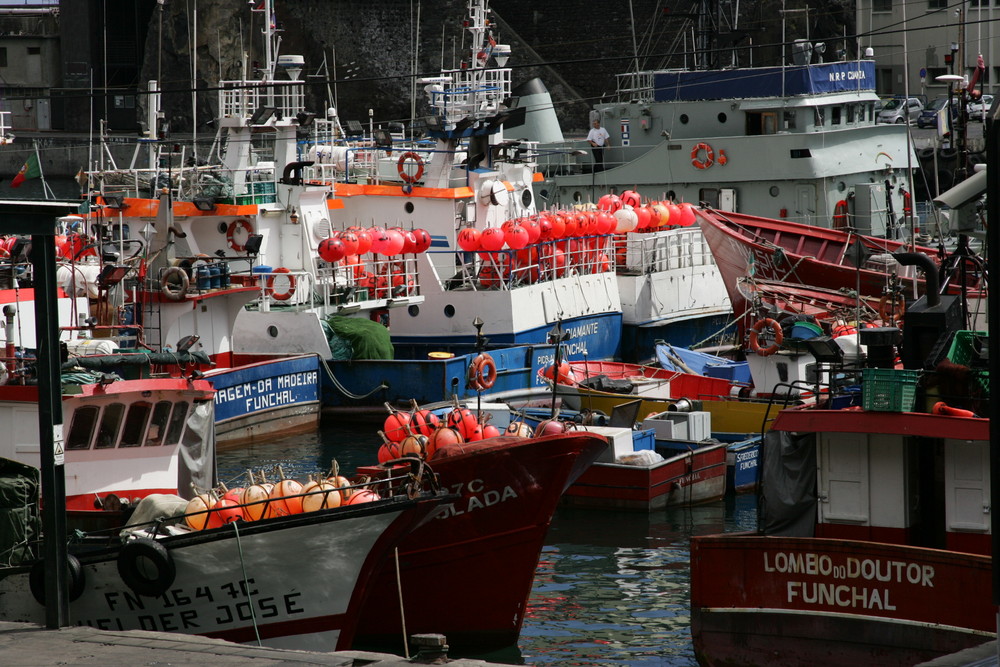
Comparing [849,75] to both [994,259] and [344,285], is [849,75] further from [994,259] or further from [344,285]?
[994,259]

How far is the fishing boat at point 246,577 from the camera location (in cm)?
1184

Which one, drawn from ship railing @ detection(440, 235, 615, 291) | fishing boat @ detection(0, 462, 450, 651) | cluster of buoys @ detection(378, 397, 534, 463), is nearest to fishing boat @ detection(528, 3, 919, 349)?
ship railing @ detection(440, 235, 615, 291)

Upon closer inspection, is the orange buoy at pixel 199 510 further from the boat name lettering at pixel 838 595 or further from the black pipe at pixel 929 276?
the black pipe at pixel 929 276

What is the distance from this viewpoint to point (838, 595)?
38.7 ft

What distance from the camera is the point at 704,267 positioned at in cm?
3322

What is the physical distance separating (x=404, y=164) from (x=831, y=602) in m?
19.8

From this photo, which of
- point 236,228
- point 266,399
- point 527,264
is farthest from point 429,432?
point 527,264

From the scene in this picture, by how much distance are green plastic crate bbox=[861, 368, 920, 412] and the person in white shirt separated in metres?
26.1

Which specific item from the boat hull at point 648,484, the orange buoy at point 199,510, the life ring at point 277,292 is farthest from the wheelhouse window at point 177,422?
the life ring at point 277,292

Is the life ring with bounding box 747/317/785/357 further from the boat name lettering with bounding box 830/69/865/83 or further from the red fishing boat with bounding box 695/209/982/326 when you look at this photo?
the boat name lettering with bounding box 830/69/865/83

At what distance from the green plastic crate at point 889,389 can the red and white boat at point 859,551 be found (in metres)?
0.02

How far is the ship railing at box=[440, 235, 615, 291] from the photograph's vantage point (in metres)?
28.3

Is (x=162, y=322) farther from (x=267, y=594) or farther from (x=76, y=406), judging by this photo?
(x=267, y=594)

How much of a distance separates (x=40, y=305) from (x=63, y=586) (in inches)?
84.5
